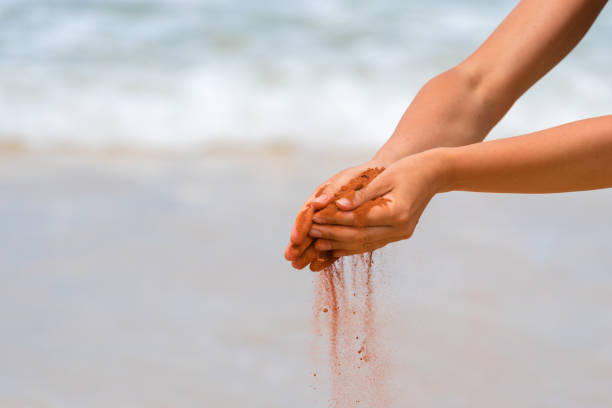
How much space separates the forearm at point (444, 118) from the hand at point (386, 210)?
0.48 ft

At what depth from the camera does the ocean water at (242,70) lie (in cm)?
278

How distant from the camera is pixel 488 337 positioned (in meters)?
1.43

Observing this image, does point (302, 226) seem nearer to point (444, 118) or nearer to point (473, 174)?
point (473, 174)

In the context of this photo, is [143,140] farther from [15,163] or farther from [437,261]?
[437,261]

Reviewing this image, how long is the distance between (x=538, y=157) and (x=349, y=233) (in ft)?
0.79

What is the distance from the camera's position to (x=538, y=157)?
878 millimetres

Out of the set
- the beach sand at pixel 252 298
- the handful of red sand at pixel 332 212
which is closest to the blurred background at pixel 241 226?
the beach sand at pixel 252 298

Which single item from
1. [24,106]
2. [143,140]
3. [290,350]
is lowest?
[290,350]

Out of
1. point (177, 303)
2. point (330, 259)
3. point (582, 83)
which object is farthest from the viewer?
point (582, 83)

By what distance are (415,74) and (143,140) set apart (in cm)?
120

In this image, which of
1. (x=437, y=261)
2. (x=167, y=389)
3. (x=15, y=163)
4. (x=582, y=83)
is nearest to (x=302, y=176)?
(x=437, y=261)

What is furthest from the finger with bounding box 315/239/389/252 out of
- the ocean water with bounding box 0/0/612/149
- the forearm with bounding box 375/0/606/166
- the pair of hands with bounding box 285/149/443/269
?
the ocean water with bounding box 0/0/612/149

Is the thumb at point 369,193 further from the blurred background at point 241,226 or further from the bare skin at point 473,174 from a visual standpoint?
the blurred background at point 241,226

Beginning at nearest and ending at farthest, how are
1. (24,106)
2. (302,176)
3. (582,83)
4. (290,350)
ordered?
1. (290,350)
2. (302,176)
3. (24,106)
4. (582,83)
